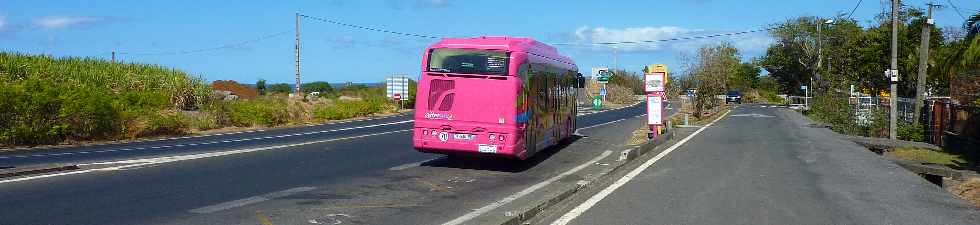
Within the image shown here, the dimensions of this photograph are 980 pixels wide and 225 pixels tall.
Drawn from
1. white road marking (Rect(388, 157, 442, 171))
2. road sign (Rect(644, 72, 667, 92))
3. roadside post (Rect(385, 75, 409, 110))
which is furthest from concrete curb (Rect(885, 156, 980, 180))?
roadside post (Rect(385, 75, 409, 110))

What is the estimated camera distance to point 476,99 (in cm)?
1439

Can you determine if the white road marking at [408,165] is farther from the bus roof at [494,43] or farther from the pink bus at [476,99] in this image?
the bus roof at [494,43]

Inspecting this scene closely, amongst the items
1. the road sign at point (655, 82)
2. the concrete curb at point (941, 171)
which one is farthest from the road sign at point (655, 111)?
the concrete curb at point (941, 171)

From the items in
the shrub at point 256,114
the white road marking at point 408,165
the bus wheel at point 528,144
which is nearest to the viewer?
the white road marking at point 408,165

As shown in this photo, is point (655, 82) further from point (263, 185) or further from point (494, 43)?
point (263, 185)

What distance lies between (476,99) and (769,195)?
220 inches

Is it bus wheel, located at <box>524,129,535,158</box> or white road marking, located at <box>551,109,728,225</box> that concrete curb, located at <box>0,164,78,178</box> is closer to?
bus wheel, located at <box>524,129,535,158</box>

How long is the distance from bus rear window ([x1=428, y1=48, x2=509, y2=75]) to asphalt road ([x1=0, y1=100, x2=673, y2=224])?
1.84 meters

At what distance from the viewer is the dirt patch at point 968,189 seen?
1389cm

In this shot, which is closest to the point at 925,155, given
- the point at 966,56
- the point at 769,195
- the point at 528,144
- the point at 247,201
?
the point at 966,56

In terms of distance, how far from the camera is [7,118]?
818 inches

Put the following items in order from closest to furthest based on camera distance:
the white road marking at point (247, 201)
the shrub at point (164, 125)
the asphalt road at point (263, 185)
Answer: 1. the asphalt road at point (263, 185)
2. the white road marking at point (247, 201)
3. the shrub at point (164, 125)

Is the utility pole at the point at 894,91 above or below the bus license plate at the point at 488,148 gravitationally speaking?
above

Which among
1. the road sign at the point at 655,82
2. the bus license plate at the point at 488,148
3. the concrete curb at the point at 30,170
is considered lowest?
the concrete curb at the point at 30,170
